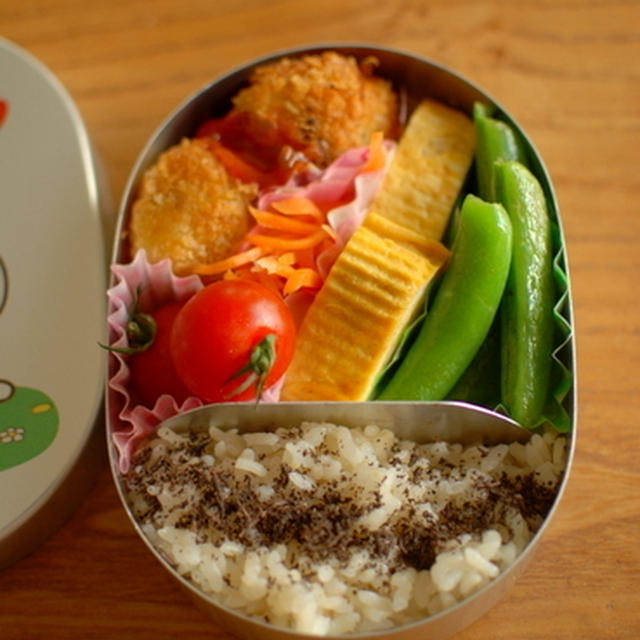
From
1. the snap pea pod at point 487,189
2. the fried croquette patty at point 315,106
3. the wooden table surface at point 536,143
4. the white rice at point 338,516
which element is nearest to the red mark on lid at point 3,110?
the wooden table surface at point 536,143

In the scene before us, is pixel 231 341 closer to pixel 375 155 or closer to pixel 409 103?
pixel 375 155

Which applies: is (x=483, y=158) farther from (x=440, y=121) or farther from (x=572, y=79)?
(x=572, y=79)

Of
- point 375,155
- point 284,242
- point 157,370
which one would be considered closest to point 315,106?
point 375,155

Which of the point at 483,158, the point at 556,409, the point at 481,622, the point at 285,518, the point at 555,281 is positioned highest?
the point at 483,158

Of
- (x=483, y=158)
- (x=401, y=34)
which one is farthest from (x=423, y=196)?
(x=401, y=34)

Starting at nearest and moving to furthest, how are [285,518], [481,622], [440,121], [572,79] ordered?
[285,518]
[481,622]
[440,121]
[572,79]

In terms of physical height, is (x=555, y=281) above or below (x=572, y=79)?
below

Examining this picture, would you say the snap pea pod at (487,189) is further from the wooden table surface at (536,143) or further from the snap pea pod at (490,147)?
the wooden table surface at (536,143)

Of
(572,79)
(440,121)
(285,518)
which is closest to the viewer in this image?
(285,518)

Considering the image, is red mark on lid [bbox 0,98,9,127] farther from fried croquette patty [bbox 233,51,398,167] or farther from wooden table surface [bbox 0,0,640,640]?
fried croquette patty [bbox 233,51,398,167]
